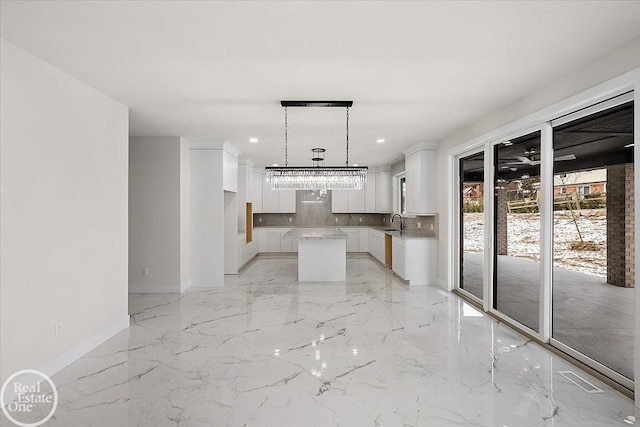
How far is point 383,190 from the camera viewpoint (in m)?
10.1

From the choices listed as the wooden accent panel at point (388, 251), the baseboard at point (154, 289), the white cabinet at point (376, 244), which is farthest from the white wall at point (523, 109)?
the baseboard at point (154, 289)

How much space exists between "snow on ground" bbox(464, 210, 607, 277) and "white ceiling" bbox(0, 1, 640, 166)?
4.32ft

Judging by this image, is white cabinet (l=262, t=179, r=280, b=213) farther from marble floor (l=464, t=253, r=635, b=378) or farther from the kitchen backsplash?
marble floor (l=464, t=253, r=635, b=378)

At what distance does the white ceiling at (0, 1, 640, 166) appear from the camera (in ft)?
7.30

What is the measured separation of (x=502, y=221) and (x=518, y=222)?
340 mm

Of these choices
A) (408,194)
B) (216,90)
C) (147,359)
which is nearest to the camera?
(147,359)

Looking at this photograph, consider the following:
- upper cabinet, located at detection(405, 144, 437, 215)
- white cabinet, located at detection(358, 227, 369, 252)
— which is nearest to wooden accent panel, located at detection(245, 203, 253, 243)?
white cabinet, located at detection(358, 227, 369, 252)

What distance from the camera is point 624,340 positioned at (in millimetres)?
3533

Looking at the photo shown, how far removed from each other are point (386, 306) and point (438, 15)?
3824 millimetres

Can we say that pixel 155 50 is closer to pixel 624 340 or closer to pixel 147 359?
pixel 147 359

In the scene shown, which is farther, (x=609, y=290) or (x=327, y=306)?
(x=327, y=306)

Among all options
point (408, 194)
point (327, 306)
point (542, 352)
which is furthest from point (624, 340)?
point (408, 194)

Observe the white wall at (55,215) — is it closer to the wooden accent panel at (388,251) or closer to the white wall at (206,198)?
the white wall at (206,198)

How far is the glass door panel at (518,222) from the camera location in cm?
392
